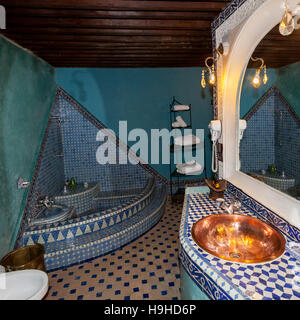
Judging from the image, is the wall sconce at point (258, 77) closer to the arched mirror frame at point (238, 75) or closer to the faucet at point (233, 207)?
the arched mirror frame at point (238, 75)

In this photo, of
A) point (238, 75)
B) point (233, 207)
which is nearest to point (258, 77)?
point (238, 75)

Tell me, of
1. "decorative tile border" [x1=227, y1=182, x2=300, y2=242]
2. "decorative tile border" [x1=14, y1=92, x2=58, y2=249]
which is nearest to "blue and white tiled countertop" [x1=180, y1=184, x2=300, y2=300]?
"decorative tile border" [x1=227, y1=182, x2=300, y2=242]

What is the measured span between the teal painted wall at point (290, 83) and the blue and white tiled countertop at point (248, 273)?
1.06 metres

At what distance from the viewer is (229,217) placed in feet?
7.14

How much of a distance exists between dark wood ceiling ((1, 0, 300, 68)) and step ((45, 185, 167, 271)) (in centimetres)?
309

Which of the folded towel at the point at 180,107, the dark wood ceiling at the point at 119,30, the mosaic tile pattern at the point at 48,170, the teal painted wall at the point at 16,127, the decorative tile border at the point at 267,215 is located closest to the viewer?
the decorative tile border at the point at 267,215

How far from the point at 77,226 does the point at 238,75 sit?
10.4 ft

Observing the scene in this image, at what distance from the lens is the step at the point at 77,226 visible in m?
3.42

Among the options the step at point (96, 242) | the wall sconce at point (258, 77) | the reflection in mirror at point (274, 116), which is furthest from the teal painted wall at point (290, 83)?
the step at point (96, 242)

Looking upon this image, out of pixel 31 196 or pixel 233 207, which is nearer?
pixel 233 207

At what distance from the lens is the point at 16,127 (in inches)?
133

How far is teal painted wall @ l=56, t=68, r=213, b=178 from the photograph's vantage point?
5.42 meters

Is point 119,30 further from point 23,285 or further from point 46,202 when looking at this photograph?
point 23,285
